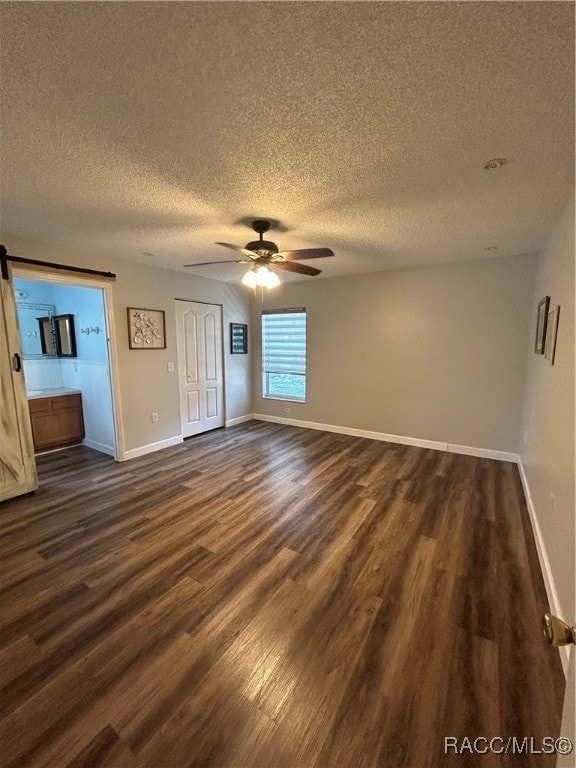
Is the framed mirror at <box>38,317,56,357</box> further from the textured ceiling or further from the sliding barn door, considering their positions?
the textured ceiling

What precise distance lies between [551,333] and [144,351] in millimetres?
4381

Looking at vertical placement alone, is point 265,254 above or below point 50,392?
above

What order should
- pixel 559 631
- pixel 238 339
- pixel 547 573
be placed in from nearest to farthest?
pixel 559 631 → pixel 547 573 → pixel 238 339

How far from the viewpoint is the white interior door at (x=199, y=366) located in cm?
463

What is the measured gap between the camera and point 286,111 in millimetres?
1319

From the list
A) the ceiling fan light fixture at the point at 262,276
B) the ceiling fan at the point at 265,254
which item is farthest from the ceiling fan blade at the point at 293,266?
the ceiling fan light fixture at the point at 262,276

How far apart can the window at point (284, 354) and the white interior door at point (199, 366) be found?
0.94 m

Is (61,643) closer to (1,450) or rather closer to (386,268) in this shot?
(1,450)

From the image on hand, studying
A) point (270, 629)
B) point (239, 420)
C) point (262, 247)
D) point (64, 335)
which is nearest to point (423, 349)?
point (262, 247)

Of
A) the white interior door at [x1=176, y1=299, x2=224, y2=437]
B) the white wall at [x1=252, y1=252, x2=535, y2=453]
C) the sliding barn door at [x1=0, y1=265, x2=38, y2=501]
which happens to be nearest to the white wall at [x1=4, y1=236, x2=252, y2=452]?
the white interior door at [x1=176, y1=299, x2=224, y2=437]

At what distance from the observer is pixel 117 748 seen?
3.69ft

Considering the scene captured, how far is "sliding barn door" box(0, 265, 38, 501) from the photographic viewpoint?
2826 millimetres

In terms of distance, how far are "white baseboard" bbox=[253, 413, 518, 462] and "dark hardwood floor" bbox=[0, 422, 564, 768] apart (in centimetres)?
87

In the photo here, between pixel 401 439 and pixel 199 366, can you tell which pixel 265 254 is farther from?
pixel 401 439
